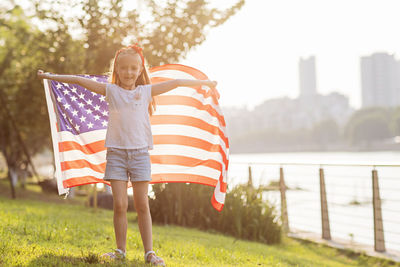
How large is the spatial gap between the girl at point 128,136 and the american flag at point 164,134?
0.83 meters

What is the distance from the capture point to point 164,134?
5.41 m

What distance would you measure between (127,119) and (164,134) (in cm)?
151

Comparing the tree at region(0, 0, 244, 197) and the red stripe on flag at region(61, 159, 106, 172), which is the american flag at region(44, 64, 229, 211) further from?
the tree at region(0, 0, 244, 197)

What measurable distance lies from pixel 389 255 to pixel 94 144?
18.1ft

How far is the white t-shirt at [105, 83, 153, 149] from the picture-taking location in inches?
154

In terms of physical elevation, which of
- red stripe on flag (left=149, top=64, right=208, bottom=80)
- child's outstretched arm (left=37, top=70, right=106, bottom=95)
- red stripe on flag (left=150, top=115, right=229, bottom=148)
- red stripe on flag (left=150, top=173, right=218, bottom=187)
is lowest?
red stripe on flag (left=150, top=173, right=218, bottom=187)

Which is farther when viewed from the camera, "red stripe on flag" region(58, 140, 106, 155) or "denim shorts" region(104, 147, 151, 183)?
"red stripe on flag" region(58, 140, 106, 155)

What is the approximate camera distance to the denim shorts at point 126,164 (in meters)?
3.89

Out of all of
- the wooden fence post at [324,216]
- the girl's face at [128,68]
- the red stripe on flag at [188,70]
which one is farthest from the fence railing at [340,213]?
the girl's face at [128,68]

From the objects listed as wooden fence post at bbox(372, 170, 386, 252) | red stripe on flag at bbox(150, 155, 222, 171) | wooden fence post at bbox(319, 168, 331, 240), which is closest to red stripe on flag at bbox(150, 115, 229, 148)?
red stripe on flag at bbox(150, 155, 222, 171)

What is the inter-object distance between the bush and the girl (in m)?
4.49

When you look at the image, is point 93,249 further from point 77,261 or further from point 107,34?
point 107,34

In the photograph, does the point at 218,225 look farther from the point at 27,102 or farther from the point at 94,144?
the point at 27,102

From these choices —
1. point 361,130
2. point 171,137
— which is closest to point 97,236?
point 171,137
